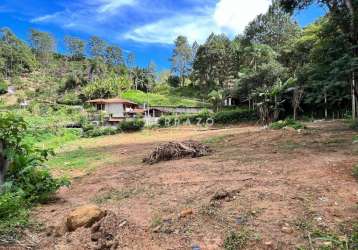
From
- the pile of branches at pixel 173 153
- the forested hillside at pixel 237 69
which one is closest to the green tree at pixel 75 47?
the forested hillside at pixel 237 69

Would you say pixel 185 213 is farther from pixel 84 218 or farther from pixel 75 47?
pixel 75 47

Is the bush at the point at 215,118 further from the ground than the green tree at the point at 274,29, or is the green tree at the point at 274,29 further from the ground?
the green tree at the point at 274,29

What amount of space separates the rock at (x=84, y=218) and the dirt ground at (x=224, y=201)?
89 mm

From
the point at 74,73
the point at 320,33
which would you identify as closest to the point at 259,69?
the point at 320,33

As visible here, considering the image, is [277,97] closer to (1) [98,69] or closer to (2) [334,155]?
(2) [334,155]

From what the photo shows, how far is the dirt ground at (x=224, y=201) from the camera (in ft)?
12.7

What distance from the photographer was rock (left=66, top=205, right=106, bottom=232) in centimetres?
425

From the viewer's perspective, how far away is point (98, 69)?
72688mm

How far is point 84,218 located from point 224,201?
1.71 m

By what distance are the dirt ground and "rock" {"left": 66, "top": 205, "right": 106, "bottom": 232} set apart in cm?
9

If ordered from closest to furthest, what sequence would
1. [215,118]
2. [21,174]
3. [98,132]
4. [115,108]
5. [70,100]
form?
[21,174]
[98,132]
[215,118]
[115,108]
[70,100]

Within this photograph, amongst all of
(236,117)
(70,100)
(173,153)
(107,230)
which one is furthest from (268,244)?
(70,100)

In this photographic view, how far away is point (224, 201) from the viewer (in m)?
4.85

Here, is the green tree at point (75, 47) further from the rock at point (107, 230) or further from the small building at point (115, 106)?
the rock at point (107, 230)
